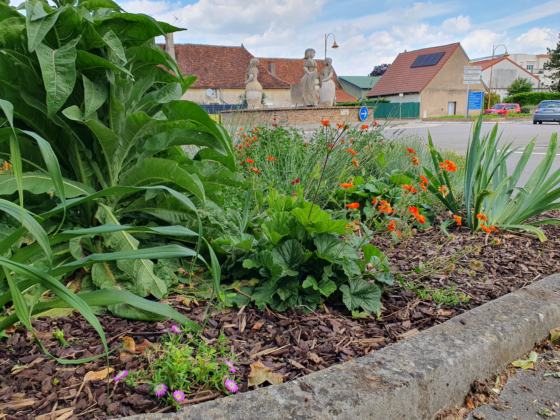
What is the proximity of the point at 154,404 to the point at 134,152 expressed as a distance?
1273 mm

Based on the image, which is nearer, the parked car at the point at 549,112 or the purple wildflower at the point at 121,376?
the purple wildflower at the point at 121,376

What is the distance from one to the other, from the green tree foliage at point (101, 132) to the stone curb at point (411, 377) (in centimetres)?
67

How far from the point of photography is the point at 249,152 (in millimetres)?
4562

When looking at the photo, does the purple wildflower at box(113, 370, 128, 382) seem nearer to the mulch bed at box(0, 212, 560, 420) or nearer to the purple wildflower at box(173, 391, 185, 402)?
the mulch bed at box(0, 212, 560, 420)

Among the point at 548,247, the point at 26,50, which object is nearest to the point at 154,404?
the point at 26,50

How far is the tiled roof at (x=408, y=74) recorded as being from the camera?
41719 millimetres

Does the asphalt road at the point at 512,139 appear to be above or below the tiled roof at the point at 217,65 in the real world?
below

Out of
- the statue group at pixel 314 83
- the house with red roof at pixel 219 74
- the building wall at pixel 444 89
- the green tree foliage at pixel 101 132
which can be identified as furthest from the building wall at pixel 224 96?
the green tree foliage at pixel 101 132

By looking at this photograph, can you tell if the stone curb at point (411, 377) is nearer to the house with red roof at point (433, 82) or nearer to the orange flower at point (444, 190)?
the orange flower at point (444, 190)

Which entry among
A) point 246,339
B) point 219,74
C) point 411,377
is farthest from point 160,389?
point 219,74

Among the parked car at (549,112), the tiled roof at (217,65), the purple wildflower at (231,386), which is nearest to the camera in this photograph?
the purple wildflower at (231,386)

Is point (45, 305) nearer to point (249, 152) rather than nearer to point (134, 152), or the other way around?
point (134, 152)

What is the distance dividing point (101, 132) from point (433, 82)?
45.2 meters

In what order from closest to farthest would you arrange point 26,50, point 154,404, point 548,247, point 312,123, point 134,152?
point 154,404 → point 26,50 → point 134,152 → point 548,247 → point 312,123
